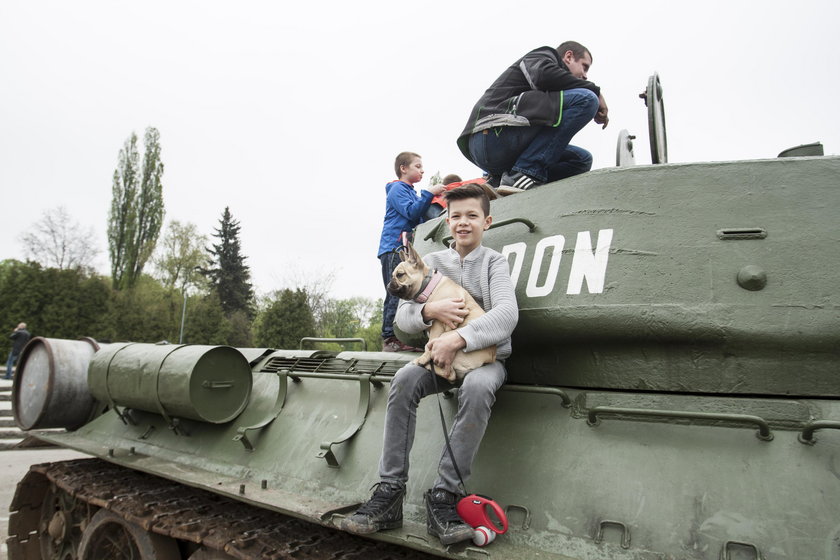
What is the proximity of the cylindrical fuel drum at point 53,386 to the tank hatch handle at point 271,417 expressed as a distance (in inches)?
81.6

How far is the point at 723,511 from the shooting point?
216cm

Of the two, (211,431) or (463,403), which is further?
(211,431)

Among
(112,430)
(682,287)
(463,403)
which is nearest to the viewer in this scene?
(463,403)

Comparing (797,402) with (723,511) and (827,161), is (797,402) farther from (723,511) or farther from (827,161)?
(827,161)

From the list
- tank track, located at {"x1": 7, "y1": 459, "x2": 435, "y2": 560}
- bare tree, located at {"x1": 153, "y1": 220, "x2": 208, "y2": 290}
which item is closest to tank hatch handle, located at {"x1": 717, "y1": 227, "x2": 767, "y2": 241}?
tank track, located at {"x1": 7, "y1": 459, "x2": 435, "y2": 560}

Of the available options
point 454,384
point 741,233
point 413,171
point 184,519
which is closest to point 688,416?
point 741,233

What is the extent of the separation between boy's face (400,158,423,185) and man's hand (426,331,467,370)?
290 cm

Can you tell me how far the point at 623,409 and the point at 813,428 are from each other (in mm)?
678

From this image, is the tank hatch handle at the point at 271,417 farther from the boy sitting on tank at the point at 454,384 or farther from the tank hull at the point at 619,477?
the boy sitting on tank at the point at 454,384

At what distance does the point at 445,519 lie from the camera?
234cm

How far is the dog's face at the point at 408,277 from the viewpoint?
2775mm

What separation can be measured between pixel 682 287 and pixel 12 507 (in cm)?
572

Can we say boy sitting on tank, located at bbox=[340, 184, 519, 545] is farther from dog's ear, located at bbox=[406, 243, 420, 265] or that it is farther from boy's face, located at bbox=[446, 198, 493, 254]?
dog's ear, located at bbox=[406, 243, 420, 265]

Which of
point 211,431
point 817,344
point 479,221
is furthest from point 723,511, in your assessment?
point 211,431
